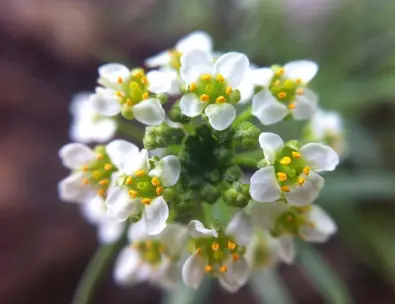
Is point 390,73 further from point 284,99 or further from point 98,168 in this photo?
point 98,168

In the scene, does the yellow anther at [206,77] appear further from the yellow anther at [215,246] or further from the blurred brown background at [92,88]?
the blurred brown background at [92,88]

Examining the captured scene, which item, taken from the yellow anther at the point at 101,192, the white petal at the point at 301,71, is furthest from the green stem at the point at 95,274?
the white petal at the point at 301,71

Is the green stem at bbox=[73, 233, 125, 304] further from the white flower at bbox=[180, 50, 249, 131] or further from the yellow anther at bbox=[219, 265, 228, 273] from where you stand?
the white flower at bbox=[180, 50, 249, 131]

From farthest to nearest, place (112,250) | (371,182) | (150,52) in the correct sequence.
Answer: (150,52) → (371,182) → (112,250)

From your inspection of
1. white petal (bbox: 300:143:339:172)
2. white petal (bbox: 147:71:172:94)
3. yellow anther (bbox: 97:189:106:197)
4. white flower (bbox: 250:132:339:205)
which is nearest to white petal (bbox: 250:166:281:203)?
white flower (bbox: 250:132:339:205)

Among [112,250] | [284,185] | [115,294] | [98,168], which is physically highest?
[98,168]

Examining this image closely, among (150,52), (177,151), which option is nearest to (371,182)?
(177,151)

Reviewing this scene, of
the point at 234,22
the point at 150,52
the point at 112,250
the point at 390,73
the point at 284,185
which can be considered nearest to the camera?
the point at 284,185
